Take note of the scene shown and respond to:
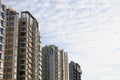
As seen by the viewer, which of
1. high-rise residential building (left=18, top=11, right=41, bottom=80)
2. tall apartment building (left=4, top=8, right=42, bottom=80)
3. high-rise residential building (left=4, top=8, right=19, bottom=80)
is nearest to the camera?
high-rise residential building (left=4, top=8, right=19, bottom=80)

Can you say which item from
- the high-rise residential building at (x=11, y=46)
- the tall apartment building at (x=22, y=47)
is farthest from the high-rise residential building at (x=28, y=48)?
the high-rise residential building at (x=11, y=46)

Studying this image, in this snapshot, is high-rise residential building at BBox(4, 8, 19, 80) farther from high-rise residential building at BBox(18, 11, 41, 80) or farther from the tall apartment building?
high-rise residential building at BBox(18, 11, 41, 80)

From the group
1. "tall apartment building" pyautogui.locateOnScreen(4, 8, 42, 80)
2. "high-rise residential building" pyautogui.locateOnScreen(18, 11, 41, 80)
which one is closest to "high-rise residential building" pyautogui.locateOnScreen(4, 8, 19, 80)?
"tall apartment building" pyautogui.locateOnScreen(4, 8, 42, 80)

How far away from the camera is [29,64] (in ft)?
538

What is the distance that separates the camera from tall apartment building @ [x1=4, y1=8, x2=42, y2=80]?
151m

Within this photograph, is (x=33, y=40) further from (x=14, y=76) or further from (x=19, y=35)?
(x=14, y=76)

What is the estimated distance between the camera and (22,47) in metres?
160

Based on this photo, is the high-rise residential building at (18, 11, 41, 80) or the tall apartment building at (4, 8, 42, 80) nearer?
the tall apartment building at (4, 8, 42, 80)

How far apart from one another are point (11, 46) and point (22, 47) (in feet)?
27.8

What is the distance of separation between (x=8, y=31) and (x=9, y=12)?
9252mm

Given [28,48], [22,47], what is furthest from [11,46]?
[28,48]

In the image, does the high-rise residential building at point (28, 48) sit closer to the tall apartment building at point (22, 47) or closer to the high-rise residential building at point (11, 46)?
the tall apartment building at point (22, 47)

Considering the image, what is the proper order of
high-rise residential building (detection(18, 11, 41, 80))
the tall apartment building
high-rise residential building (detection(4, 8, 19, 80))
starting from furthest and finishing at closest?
1. high-rise residential building (detection(18, 11, 41, 80))
2. the tall apartment building
3. high-rise residential building (detection(4, 8, 19, 80))

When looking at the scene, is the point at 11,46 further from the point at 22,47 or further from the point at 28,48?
the point at 28,48
